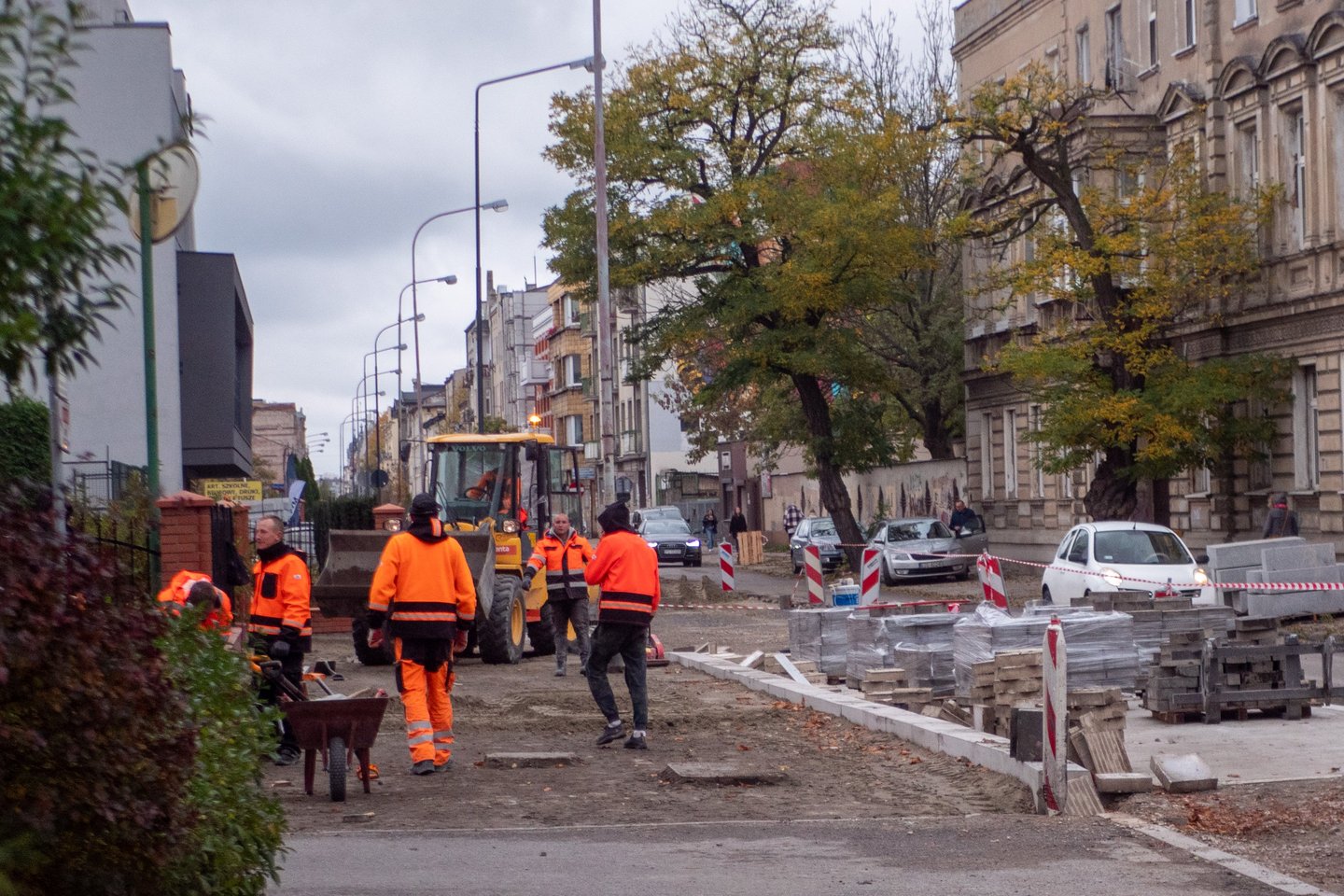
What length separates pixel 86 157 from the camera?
4438 millimetres

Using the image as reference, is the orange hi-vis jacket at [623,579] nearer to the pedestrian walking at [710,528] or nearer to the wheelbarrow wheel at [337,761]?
the wheelbarrow wheel at [337,761]

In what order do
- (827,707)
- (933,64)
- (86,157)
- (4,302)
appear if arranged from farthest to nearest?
(933,64) → (827,707) → (86,157) → (4,302)

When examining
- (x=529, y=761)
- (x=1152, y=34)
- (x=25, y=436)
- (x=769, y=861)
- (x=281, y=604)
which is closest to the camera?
(x=769, y=861)

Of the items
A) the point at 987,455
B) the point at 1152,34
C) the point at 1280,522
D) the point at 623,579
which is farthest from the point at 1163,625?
the point at 987,455

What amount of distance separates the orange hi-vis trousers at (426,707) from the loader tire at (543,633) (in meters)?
10.7

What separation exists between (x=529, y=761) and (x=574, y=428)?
88.5 meters

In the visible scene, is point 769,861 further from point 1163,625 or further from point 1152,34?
point 1152,34

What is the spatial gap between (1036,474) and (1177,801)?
32.7 m

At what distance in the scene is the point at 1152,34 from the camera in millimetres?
36250

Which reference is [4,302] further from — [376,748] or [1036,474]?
[1036,474]

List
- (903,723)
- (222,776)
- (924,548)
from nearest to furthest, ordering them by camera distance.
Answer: (222,776) → (903,723) → (924,548)

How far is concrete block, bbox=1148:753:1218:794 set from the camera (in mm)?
10250

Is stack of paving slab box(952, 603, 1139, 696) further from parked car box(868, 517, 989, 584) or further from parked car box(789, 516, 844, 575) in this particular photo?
parked car box(789, 516, 844, 575)

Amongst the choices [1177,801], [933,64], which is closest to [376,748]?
[1177,801]
